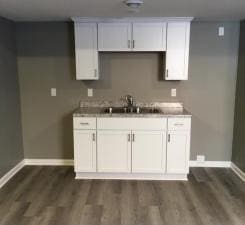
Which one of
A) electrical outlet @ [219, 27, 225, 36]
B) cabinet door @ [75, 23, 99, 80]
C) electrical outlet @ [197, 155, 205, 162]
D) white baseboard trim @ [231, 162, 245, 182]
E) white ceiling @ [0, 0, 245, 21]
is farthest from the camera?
electrical outlet @ [197, 155, 205, 162]

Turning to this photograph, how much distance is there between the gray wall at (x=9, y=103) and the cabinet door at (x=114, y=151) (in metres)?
1.31

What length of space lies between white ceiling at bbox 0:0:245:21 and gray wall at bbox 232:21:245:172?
1.60 feet

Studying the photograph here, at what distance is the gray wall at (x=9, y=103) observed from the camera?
358 centimetres

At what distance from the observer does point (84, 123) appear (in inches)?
142

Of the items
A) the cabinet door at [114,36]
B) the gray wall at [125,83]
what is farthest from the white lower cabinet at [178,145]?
the cabinet door at [114,36]

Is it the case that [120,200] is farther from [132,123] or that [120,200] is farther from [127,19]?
[127,19]

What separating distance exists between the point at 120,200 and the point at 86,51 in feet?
6.76

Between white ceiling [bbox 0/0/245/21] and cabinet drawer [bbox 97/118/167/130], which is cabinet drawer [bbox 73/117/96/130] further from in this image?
white ceiling [bbox 0/0/245/21]

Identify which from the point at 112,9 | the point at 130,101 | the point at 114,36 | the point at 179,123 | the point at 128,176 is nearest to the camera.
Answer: the point at 112,9

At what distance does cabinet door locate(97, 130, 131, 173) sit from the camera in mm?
3615

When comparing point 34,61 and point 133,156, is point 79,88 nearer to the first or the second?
point 34,61

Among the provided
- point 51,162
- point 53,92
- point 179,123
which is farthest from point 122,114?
point 51,162

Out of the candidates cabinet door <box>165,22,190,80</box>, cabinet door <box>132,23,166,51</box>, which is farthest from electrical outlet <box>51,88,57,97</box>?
cabinet door <box>165,22,190,80</box>

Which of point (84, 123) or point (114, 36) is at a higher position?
point (114, 36)
